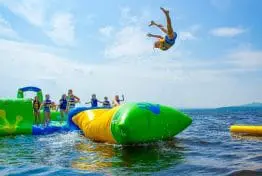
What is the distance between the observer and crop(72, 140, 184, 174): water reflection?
7.16m

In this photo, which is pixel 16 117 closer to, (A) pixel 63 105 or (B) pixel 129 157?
(A) pixel 63 105

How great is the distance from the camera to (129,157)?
8.37 metres

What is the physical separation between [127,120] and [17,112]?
23.5ft

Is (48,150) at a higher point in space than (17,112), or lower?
lower

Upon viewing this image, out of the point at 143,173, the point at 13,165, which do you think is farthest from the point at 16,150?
the point at 143,173

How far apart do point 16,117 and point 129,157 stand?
7910mm

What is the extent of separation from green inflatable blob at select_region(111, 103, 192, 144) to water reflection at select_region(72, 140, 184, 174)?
0.30 m

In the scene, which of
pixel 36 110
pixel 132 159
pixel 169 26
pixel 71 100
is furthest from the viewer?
pixel 71 100

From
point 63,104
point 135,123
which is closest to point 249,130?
point 135,123

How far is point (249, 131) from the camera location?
551 inches

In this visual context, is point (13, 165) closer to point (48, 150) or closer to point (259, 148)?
point (48, 150)

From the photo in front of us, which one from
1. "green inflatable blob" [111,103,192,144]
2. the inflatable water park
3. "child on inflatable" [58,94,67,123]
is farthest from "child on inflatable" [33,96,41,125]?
"green inflatable blob" [111,103,192,144]

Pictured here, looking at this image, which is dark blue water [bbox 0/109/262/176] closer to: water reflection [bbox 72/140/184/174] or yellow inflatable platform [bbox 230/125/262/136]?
water reflection [bbox 72/140/184/174]

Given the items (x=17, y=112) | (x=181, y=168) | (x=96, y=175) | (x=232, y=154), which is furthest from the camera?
(x=17, y=112)
